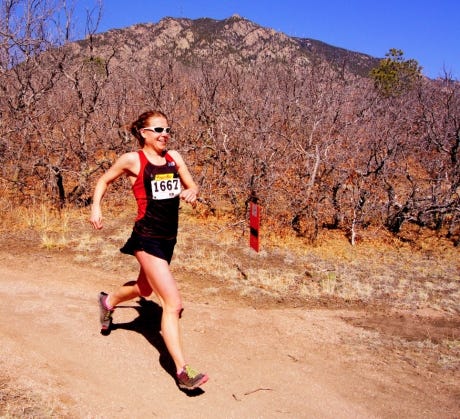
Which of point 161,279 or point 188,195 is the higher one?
point 188,195

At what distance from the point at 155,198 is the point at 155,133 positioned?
0.48m

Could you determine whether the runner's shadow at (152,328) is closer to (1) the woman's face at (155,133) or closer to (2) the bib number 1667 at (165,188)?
(2) the bib number 1667 at (165,188)

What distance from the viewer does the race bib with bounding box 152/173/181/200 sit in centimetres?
314

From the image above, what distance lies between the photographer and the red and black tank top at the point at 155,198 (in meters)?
3.14

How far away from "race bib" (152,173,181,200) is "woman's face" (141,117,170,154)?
23 centimetres

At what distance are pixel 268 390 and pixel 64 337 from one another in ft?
5.97

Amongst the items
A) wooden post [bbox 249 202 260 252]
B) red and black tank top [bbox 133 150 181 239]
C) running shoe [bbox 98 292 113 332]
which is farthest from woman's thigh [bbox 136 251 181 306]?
wooden post [bbox 249 202 260 252]

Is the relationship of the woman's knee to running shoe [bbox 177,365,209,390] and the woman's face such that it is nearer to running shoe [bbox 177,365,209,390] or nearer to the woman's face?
running shoe [bbox 177,365,209,390]

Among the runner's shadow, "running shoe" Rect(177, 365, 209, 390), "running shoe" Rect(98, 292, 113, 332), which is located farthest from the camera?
"running shoe" Rect(98, 292, 113, 332)

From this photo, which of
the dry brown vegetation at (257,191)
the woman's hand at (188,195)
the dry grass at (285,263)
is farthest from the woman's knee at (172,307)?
the dry grass at (285,263)

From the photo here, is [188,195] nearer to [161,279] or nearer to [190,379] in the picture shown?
[161,279]


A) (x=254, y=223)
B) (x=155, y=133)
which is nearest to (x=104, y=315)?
(x=155, y=133)

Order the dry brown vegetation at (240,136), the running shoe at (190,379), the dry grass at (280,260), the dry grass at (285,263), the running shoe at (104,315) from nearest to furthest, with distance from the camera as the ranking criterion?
the running shoe at (190,379) → the running shoe at (104,315) → the dry grass at (285,263) → the dry grass at (280,260) → the dry brown vegetation at (240,136)

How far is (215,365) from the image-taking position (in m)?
3.70
